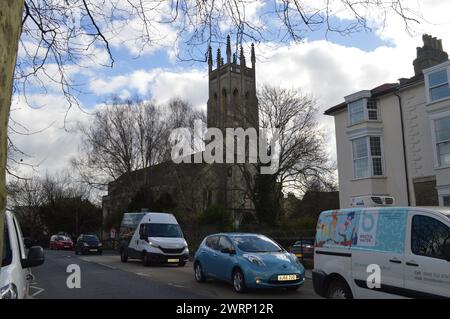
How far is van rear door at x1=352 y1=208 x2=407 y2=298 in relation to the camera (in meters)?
7.33

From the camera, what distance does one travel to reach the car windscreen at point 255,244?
40.5ft

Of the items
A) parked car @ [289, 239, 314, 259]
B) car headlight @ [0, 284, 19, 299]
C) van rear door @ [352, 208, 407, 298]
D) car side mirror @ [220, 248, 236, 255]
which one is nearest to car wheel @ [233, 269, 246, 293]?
car side mirror @ [220, 248, 236, 255]

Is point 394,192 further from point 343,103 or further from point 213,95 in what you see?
point 213,95

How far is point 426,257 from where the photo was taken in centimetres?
688

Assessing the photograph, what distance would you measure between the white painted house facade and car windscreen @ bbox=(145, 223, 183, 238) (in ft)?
38.5

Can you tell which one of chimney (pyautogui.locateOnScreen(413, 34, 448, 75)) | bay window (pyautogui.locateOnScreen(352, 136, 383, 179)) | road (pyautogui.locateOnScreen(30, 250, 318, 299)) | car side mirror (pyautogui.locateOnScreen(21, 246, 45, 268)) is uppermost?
chimney (pyautogui.locateOnScreen(413, 34, 448, 75))

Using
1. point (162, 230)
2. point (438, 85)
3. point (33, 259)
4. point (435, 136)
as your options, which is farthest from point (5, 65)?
point (438, 85)

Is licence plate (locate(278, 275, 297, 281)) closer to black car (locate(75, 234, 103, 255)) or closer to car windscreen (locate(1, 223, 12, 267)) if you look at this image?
car windscreen (locate(1, 223, 12, 267))

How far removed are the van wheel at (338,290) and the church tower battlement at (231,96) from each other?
443 centimetres

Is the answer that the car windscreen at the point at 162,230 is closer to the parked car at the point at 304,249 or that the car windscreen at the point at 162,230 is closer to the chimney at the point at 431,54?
the parked car at the point at 304,249

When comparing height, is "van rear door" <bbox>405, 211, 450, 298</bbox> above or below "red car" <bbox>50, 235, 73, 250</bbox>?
above

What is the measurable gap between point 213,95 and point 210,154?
3225cm
